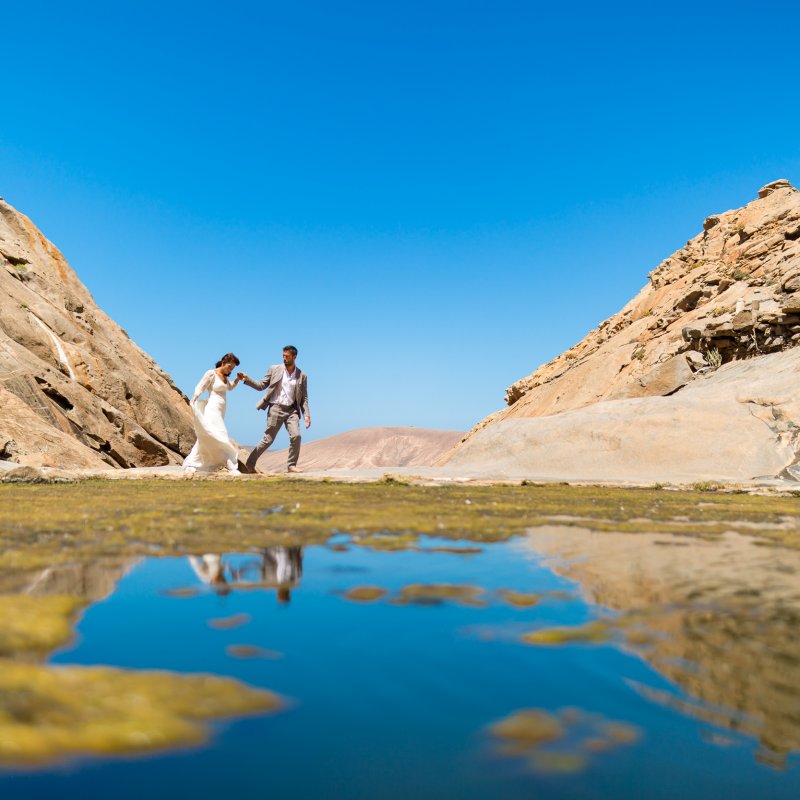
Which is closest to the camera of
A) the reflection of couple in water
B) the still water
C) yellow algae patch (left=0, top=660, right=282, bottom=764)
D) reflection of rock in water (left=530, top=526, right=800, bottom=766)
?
the still water

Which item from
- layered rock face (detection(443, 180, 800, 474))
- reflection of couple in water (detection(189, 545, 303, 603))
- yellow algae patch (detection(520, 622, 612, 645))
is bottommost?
yellow algae patch (detection(520, 622, 612, 645))

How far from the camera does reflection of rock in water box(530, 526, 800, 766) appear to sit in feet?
6.77

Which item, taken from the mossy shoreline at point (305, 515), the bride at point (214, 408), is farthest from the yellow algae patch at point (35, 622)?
the bride at point (214, 408)

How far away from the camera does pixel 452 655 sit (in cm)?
247

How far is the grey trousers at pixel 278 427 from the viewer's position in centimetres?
1376

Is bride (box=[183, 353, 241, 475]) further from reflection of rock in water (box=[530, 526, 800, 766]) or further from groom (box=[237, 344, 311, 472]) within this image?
reflection of rock in water (box=[530, 526, 800, 766])

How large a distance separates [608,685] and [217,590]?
6.50 feet

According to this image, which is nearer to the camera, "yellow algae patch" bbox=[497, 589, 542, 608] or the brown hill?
Answer: "yellow algae patch" bbox=[497, 589, 542, 608]

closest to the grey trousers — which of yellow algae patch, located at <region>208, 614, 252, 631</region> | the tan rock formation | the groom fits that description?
the groom

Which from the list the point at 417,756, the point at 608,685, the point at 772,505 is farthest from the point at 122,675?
the point at 772,505

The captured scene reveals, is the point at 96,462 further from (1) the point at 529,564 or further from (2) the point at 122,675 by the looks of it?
(2) the point at 122,675

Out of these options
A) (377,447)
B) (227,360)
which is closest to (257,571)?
(227,360)

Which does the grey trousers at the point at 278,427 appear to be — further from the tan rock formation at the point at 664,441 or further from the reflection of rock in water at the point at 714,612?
the reflection of rock in water at the point at 714,612

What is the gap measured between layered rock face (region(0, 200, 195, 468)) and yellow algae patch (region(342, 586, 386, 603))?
40.3 ft
